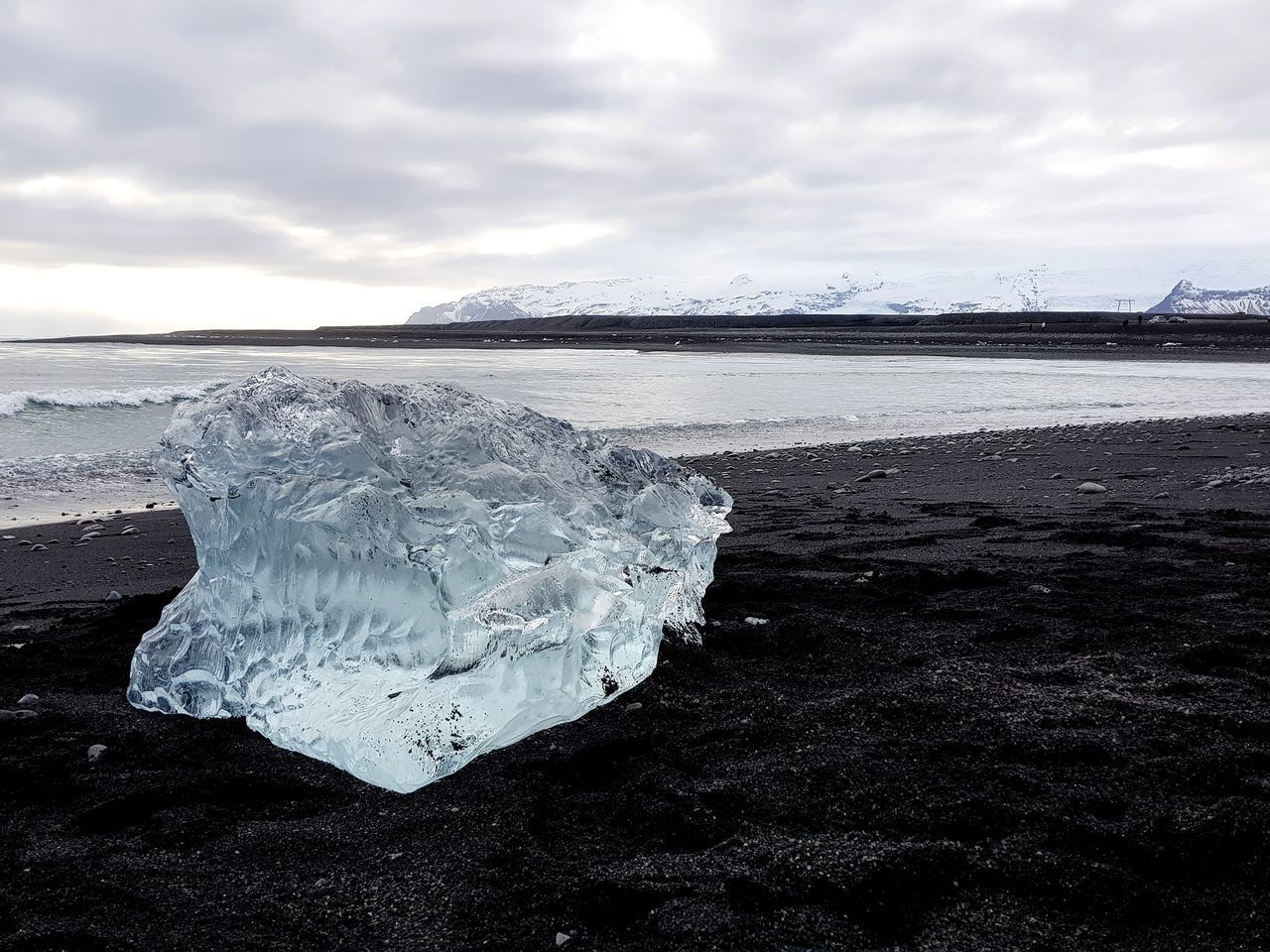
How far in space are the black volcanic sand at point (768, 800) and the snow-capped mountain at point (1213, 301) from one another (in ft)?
452

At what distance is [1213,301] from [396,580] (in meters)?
164

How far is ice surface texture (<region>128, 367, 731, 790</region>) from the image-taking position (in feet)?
8.00

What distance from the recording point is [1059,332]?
5434cm

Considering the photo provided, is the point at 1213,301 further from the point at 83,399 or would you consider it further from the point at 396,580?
the point at 396,580

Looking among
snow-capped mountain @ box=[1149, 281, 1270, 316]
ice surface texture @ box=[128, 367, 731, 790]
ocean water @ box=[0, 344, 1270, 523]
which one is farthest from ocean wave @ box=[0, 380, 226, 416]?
snow-capped mountain @ box=[1149, 281, 1270, 316]

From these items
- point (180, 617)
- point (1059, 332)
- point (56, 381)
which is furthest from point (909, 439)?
point (1059, 332)

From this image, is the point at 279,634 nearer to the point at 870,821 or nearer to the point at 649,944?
the point at 649,944

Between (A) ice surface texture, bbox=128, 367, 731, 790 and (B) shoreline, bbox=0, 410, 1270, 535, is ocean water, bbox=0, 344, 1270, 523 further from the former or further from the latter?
(A) ice surface texture, bbox=128, 367, 731, 790

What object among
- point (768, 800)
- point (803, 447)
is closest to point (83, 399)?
point (803, 447)

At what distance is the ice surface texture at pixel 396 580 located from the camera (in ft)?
8.00

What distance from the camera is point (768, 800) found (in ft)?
6.82

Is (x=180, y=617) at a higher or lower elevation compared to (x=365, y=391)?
lower

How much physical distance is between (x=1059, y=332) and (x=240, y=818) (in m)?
59.9

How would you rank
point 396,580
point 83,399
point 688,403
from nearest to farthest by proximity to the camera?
point 396,580
point 83,399
point 688,403
